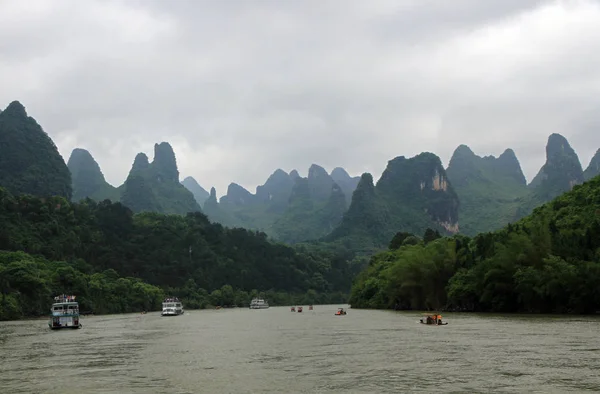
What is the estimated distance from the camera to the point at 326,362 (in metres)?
29.0

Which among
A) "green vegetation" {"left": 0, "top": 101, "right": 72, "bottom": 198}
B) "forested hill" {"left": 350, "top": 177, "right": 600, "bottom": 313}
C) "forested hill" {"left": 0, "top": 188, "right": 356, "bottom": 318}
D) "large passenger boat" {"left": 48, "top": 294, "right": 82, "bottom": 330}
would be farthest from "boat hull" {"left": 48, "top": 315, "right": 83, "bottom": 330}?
"green vegetation" {"left": 0, "top": 101, "right": 72, "bottom": 198}

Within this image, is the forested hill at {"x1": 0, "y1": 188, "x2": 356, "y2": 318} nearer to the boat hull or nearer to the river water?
the boat hull

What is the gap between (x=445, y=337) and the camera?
3953cm

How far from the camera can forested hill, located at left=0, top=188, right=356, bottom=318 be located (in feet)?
293

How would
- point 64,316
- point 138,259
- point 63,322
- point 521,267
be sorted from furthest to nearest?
point 138,259 < point 521,267 < point 63,322 < point 64,316

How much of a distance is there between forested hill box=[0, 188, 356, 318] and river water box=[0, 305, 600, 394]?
44572 millimetres

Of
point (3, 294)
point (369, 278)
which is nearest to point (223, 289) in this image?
point (369, 278)

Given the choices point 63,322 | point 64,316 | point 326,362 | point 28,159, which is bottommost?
point 326,362

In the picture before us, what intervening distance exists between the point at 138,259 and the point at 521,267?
9466cm

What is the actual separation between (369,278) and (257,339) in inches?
2478

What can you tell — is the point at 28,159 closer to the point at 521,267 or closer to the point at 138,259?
the point at 138,259

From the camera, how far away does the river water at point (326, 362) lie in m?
22.4

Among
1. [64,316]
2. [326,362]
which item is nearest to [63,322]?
[64,316]

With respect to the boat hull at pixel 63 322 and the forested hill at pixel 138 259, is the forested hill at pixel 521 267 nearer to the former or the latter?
the boat hull at pixel 63 322
